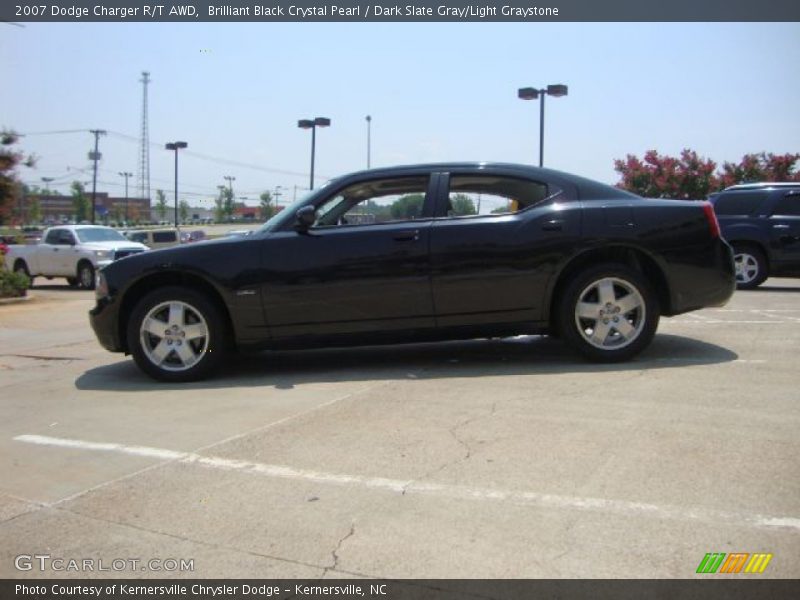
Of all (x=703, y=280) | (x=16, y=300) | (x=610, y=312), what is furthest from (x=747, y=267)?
(x=16, y=300)

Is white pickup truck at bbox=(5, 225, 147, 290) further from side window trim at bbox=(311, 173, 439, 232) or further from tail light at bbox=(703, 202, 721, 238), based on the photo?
tail light at bbox=(703, 202, 721, 238)

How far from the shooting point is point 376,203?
5785 mm

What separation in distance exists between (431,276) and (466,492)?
2513 millimetres

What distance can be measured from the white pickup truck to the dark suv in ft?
44.4

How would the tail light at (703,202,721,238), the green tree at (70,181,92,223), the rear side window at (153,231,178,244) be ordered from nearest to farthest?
the tail light at (703,202,721,238)
the rear side window at (153,231,178,244)
the green tree at (70,181,92,223)

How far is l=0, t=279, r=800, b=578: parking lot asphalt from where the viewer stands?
2695 mm

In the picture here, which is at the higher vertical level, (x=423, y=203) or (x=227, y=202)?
(x=227, y=202)

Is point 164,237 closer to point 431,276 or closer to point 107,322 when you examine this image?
point 107,322

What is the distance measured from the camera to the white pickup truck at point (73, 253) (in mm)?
17609

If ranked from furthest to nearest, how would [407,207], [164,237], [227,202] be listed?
[227,202]
[164,237]
[407,207]

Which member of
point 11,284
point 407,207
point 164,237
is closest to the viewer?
point 407,207

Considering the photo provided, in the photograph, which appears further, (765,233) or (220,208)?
(220,208)

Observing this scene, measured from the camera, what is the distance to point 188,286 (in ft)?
18.7

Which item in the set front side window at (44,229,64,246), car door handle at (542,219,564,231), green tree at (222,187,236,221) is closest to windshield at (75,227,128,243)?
front side window at (44,229,64,246)
